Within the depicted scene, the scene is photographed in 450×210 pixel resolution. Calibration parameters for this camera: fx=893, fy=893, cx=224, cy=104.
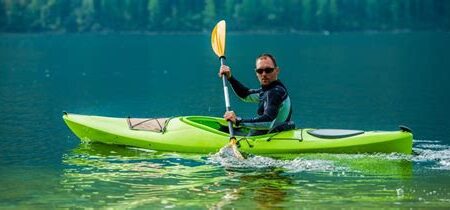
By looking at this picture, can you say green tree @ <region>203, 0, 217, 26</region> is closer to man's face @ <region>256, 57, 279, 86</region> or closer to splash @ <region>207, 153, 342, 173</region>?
man's face @ <region>256, 57, 279, 86</region>

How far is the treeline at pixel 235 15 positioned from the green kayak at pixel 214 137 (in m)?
132

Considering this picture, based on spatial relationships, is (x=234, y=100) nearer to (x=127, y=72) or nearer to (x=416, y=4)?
(x=127, y=72)

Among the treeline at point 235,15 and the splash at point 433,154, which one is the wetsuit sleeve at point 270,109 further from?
the treeline at point 235,15

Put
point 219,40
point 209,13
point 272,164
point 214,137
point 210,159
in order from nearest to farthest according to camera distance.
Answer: point 272,164 → point 210,159 → point 214,137 → point 219,40 → point 209,13

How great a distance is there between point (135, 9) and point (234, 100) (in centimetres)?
12340

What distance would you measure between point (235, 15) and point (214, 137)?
138516mm

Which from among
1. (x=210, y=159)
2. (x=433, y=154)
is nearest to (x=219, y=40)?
(x=210, y=159)

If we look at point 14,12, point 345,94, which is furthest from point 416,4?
point 345,94

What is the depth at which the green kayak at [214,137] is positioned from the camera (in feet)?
52.9

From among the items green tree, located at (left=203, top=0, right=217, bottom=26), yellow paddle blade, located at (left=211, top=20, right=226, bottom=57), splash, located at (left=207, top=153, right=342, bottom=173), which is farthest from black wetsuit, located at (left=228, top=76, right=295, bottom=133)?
green tree, located at (left=203, top=0, right=217, bottom=26)

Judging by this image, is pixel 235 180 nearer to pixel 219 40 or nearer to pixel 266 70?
pixel 266 70

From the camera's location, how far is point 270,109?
16344 mm

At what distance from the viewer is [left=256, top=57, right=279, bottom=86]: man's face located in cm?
1631

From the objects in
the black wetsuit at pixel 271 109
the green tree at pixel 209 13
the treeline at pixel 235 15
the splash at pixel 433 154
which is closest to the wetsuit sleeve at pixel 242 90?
the black wetsuit at pixel 271 109
